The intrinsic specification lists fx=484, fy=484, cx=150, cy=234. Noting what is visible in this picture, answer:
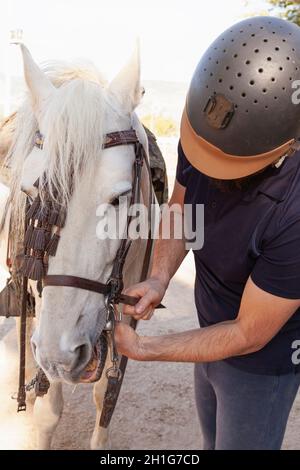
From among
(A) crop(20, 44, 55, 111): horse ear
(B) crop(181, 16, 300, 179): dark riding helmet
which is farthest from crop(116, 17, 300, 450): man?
(A) crop(20, 44, 55, 111): horse ear

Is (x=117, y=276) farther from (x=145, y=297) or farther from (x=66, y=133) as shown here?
(x=66, y=133)

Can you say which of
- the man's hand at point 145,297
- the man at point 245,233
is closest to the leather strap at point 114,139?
the man at point 245,233

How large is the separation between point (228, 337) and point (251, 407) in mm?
366

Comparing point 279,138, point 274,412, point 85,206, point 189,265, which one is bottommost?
point 189,265

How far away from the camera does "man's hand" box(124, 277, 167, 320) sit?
5.82 ft

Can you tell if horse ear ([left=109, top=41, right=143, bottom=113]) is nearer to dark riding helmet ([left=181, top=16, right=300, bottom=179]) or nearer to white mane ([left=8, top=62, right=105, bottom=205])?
white mane ([left=8, top=62, right=105, bottom=205])

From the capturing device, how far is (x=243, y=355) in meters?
1.82

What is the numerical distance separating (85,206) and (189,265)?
5.45m

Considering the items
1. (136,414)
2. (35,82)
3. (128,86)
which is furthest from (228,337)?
(136,414)

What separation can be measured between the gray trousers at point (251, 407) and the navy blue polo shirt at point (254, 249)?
43 mm

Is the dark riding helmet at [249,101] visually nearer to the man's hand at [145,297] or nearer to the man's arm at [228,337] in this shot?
the man's arm at [228,337]

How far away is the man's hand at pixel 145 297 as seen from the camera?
5.82 feet
